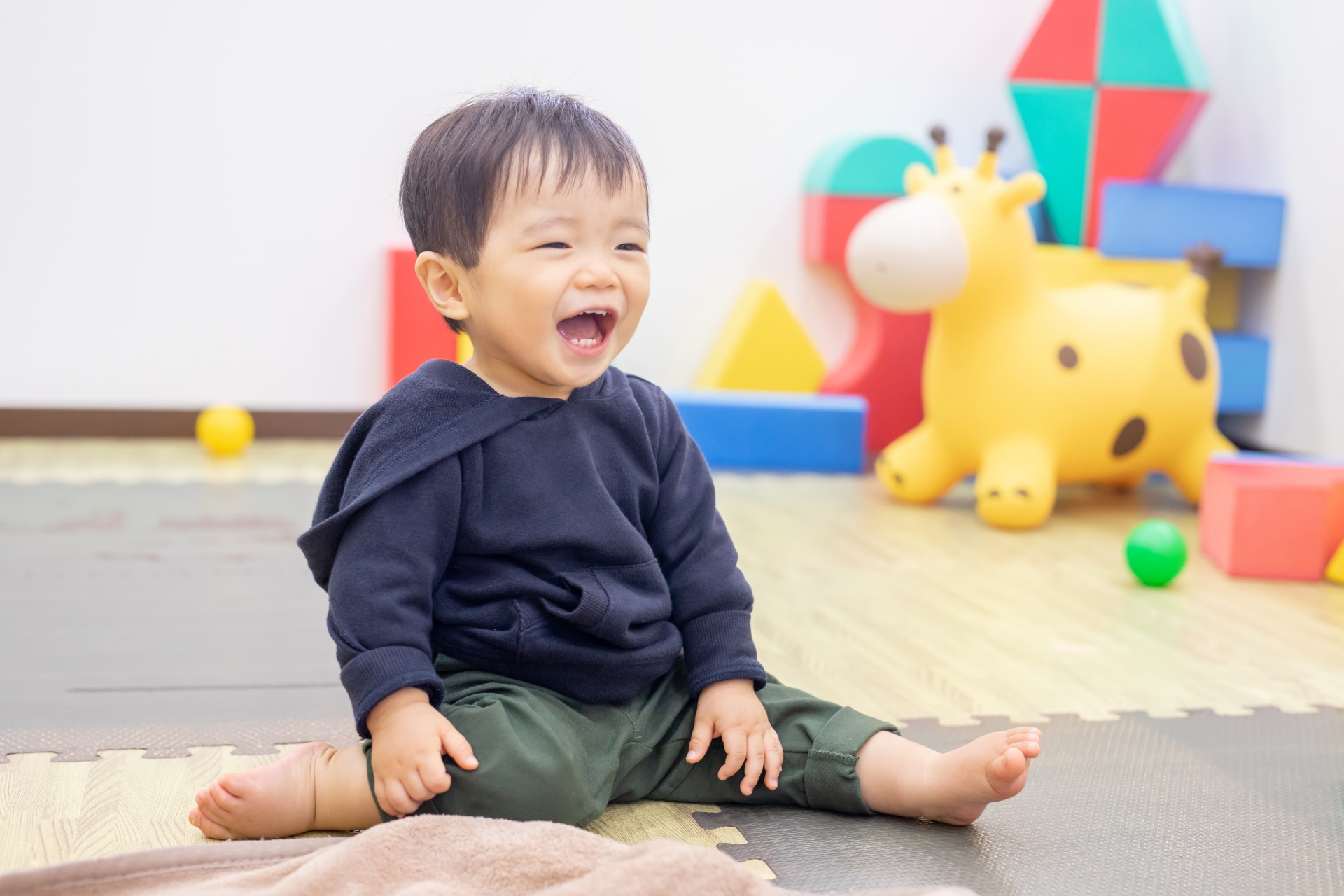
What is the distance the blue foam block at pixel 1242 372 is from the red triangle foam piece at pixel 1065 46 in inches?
27.0

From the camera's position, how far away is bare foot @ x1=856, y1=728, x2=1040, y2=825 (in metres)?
0.86

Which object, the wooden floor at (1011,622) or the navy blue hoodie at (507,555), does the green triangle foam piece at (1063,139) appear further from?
the navy blue hoodie at (507,555)

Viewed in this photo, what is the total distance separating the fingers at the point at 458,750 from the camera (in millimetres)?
840

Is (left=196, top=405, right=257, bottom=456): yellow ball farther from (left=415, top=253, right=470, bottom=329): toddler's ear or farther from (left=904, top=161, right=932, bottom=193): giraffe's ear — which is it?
(left=415, top=253, right=470, bottom=329): toddler's ear

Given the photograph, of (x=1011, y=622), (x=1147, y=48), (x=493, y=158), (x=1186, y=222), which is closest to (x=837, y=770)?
(x=493, y=158)

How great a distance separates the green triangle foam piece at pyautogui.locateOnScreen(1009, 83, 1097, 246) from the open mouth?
2.26m

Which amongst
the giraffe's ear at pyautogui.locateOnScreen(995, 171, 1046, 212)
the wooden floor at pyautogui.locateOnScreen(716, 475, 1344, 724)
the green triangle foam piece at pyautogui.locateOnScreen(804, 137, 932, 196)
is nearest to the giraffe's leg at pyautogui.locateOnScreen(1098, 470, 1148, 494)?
the wooden floor at pyautogui.locateOnScreen(716, 475, 1344, 724)

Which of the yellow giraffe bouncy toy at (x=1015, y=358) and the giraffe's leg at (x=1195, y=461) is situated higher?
the yellow giraffe bouncy toy at (x=1015, y=358)

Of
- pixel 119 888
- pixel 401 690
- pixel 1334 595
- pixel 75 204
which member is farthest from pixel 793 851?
pixel 75 204

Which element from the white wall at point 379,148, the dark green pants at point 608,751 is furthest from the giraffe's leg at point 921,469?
the dark green pants at point 608,751

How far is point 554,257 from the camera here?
35.1 inches

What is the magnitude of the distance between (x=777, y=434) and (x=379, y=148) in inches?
45.9

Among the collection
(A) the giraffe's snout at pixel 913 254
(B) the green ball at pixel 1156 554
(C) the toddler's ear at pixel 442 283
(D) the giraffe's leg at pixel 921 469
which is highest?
(C) the toddler's ear at pixel 442 283

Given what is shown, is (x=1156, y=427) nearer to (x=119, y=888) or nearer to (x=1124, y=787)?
(x=1124, y=787)
